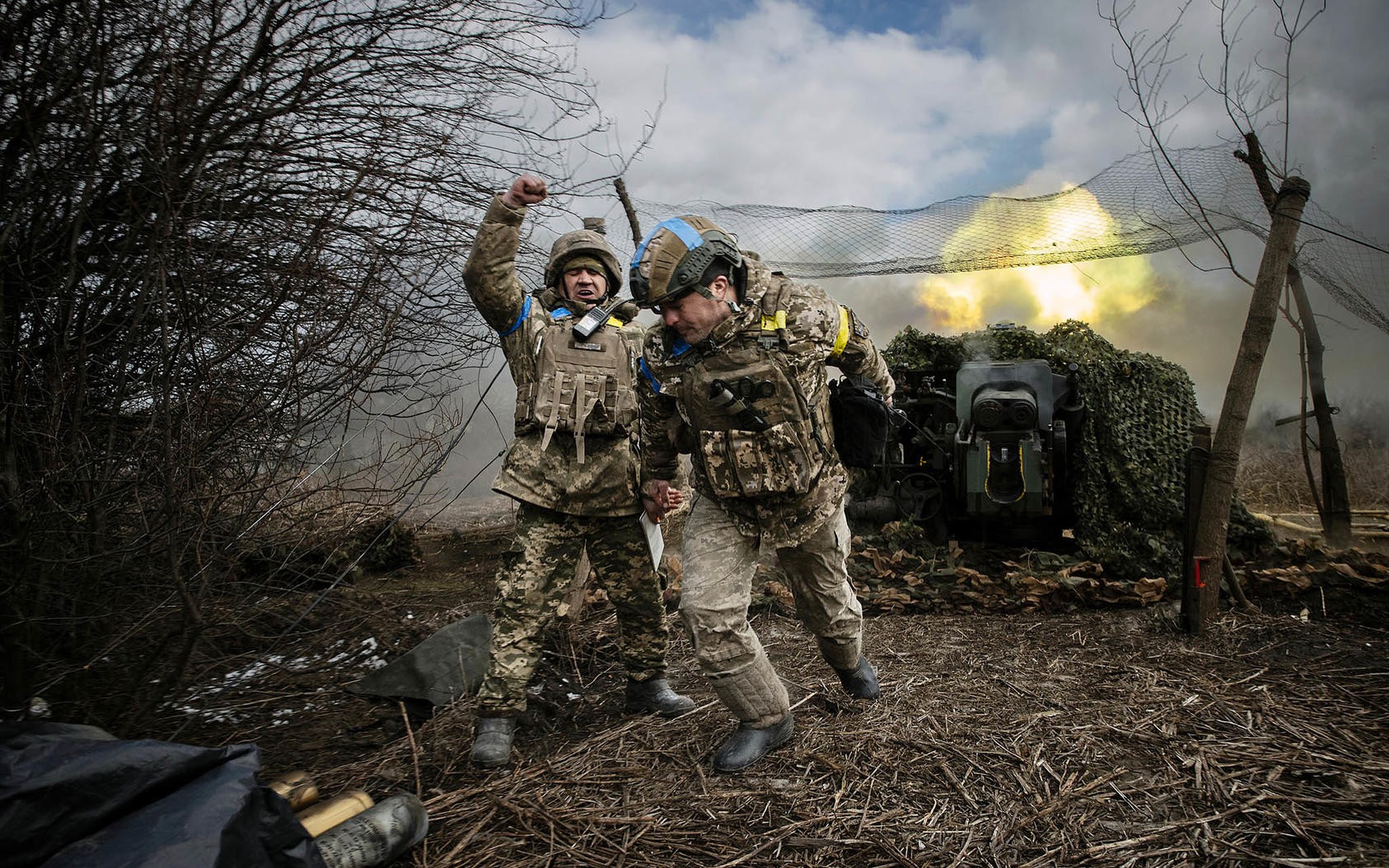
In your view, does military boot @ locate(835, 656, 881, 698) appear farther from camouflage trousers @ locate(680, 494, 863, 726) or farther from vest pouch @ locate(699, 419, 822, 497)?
vest pouch @ locate(699, 419, 822, 497)

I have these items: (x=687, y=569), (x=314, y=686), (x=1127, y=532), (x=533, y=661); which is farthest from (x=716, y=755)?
(x=1127, y=532)

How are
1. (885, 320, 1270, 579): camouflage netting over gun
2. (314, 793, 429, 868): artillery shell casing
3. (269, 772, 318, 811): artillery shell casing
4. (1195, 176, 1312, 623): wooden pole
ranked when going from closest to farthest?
(314, 793, 429, 868): artillery shell casing
(269, 772, 318, 811): artillery shell casing
(1195, 176, 1312, 623): wooden pole
(885, 320, 1270, 579): camouflage netting over gun

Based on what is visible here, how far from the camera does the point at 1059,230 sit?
6773 mm

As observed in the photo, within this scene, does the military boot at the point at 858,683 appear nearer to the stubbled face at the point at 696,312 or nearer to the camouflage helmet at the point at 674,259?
the stubbled face at the point at 696,312

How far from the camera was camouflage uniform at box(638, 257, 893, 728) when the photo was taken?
292cm

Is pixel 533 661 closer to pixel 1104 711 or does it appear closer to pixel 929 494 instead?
pixel 1104 711

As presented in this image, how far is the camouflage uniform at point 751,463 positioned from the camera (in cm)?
292

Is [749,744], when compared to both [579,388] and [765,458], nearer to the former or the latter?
[765,458]

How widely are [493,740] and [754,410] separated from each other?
160 centimetres

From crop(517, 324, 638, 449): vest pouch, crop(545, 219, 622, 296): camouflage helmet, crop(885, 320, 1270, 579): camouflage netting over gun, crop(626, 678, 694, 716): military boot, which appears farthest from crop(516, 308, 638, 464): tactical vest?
crop(885, 320, 1270, 579): camouflage netting over gun

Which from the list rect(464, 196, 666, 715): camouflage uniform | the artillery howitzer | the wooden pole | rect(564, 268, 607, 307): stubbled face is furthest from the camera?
the artillery howitzer

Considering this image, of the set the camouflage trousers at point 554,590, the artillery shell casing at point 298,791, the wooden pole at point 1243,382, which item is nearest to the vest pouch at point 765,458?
the camouflage trousers at point 554,590

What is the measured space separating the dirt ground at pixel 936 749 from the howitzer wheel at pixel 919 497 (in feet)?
8.51

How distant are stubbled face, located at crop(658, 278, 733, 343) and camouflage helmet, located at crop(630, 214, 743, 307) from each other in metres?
0.04
